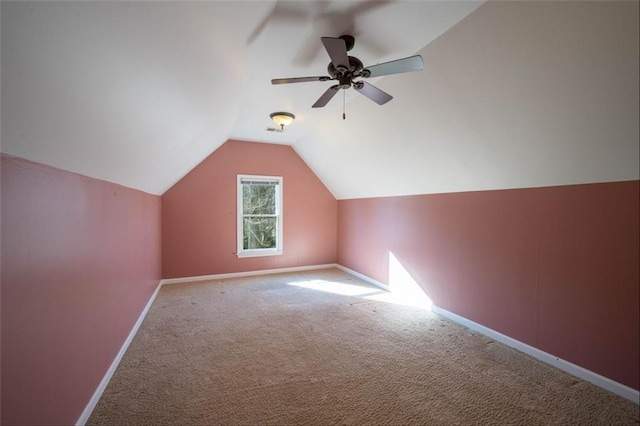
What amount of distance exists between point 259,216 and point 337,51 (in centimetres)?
394

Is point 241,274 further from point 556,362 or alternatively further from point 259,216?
point 556,362

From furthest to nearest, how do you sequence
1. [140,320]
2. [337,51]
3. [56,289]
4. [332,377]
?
1. [140,320]
2. [332,377]
3. [337,51]
4. [56,289]

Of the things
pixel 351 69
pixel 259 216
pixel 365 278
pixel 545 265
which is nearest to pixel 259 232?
pixel 259 216

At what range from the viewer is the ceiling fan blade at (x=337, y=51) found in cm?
152

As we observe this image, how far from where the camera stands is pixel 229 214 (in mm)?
4879

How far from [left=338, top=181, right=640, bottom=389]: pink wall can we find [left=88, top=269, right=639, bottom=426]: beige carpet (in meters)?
0.27

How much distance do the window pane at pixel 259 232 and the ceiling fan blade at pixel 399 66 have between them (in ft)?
12.7

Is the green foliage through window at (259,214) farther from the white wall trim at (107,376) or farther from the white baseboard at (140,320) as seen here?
the white wall trim at (107,376)

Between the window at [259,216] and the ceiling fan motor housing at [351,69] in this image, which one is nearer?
the ceiling fan motor housing at [351,69]

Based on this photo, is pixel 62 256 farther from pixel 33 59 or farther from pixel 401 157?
pixel 401 157

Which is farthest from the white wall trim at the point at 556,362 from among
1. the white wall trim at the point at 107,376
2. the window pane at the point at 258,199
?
the window pane at the point at 258,199

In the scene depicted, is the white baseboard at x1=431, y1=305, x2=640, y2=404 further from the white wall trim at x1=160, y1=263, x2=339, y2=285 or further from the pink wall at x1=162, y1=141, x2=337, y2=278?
the pink wall at x1=162, y1=141, x2=337, y2=278

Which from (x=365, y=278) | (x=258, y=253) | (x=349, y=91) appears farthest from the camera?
(x=258, y=253)

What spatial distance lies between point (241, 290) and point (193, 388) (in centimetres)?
227
